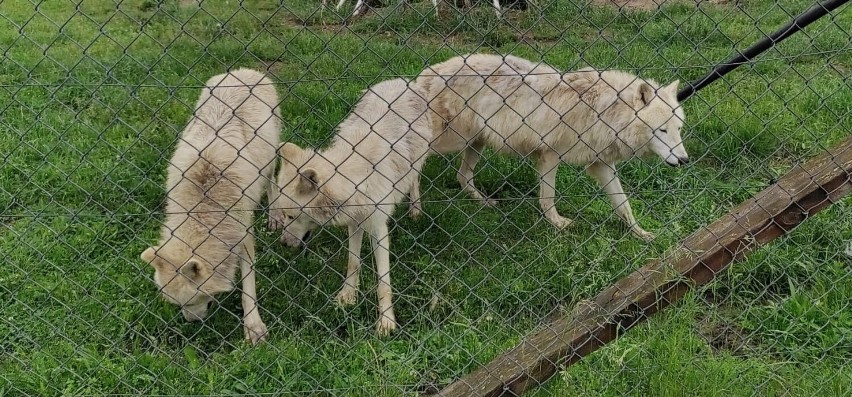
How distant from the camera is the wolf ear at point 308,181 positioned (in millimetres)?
3744

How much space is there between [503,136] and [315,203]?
72.2 inches

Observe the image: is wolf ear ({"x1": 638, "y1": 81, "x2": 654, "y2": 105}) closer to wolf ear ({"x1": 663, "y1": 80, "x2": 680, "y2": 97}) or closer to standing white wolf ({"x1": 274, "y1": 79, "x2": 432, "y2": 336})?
wolf ear ({"x1": 663, "y1": 80, "x2": 680, "y2": 97})

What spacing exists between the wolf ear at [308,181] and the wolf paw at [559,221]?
1.90 meters

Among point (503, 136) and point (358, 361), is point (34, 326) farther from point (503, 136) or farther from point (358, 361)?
point (503, 136)

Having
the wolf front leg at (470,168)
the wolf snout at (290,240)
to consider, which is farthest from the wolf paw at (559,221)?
the wolf snout at (290,240)

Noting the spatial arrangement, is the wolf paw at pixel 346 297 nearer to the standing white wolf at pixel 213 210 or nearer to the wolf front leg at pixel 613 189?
the standing white wolf at pixel 213 210

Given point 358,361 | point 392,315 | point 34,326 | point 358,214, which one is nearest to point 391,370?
point 358,361

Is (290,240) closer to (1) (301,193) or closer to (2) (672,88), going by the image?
(1) (301,193)

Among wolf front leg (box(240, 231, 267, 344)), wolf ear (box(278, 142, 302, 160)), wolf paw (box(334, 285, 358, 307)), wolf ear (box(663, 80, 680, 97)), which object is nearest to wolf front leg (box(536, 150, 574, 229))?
wolf ear (box(663, 80, 680, 97))

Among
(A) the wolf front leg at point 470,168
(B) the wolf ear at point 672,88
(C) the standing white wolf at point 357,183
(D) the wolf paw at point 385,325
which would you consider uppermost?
(B) the wolf ear at point 672,88

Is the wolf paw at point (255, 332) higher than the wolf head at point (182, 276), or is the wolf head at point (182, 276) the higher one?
the wolf head at point (182, 276)

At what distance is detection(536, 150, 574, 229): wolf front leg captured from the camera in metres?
5.00

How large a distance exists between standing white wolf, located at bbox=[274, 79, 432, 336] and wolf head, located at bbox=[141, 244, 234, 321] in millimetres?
519

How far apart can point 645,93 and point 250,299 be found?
112 inches
